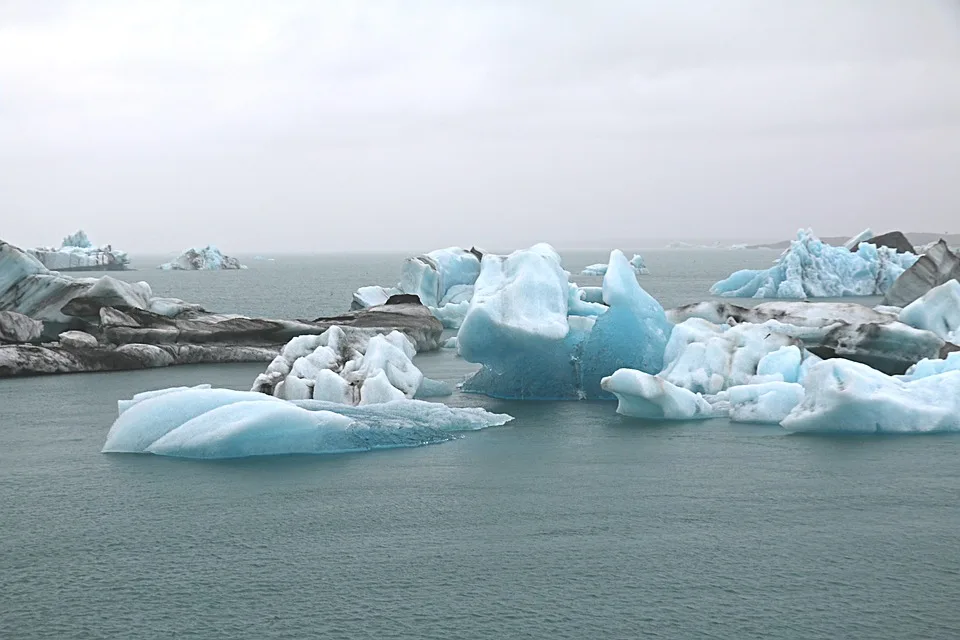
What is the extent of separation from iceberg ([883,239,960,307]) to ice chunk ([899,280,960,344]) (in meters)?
12.0

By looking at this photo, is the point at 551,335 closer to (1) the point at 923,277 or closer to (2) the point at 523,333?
(2) the point at 523,333

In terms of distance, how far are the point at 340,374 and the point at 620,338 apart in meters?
4.17

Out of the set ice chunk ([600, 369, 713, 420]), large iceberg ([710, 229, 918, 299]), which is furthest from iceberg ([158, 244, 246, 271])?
ice chunk ([600, 369, 713, 420])

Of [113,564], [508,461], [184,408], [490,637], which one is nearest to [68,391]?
[184,408]

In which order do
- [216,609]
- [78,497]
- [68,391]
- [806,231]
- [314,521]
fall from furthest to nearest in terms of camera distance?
[806,231] → [68,391] → [78,497] → [314,521] → [216,609]

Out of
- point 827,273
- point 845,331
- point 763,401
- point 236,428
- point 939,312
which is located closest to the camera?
point 236,428

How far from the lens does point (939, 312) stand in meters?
17.8

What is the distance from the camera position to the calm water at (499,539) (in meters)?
6.59

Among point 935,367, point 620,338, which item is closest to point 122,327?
point 620,338

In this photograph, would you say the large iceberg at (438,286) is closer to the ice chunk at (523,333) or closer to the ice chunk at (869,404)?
the ice chunk at (523,333)

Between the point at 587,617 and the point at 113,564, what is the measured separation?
11.6ft

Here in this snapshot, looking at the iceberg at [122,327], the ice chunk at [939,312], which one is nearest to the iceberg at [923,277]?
the ice chunk at [939,312]

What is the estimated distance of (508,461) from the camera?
36.6 ft

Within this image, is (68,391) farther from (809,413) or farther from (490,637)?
(490,637)
